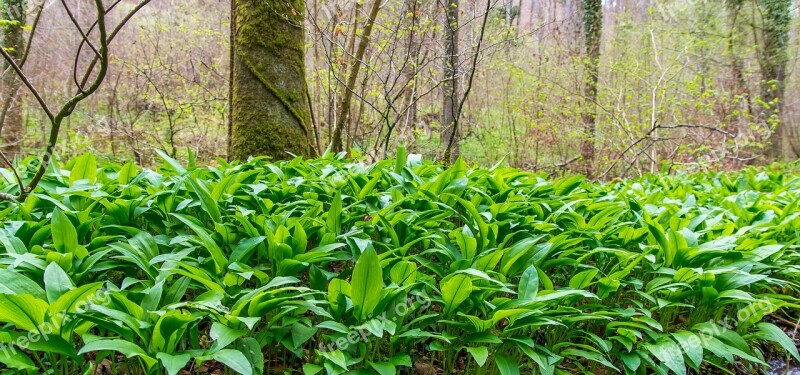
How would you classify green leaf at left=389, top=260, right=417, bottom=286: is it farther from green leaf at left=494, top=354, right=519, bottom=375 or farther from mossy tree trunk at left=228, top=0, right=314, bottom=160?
mossy tree trunk at left=228, top=0, right=314, bottom=160

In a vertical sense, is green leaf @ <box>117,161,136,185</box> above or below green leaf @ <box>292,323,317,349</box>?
above

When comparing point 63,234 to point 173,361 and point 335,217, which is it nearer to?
point 173,361

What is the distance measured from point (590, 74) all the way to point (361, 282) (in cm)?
888

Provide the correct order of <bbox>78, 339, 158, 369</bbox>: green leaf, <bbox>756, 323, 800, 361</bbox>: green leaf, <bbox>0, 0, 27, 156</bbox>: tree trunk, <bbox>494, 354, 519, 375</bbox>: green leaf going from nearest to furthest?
1. <bbox>78, 339, 158, 369</bbox>: green leaf
2. <bbox>494, 354, 519, 375</bbox>: green leaf
3. <bbox>756, 323, 800, 361</bbox>: green leaf
4. <bbox>0, 0, 27, 156</bbox>: tree trunk

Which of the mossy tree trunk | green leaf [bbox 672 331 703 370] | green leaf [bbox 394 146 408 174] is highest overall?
the mossy tree trunk

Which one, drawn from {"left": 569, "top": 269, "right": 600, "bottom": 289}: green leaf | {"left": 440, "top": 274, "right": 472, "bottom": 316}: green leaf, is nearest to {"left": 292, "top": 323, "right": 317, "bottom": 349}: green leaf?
{"left": 440, "top": 274, "right": 472, "bottom": 316}: green leaf

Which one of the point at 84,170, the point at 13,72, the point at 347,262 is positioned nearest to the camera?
the point at 347,262

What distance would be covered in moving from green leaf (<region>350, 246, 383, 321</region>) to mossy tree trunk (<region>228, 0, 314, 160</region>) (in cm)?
250

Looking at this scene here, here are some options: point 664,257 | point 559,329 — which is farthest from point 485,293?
point 664,257

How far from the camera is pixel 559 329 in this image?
1.71m

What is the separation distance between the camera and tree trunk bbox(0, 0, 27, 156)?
550 cm

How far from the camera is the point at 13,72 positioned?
6016 mm

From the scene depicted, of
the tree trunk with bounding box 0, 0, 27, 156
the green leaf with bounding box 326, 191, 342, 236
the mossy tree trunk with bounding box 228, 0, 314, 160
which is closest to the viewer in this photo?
the green leaf with bounding box 326, 191, 342, 236

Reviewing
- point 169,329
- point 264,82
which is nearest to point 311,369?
point 169,329
